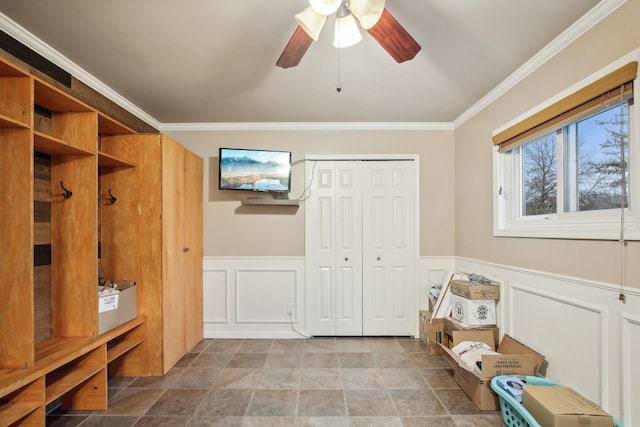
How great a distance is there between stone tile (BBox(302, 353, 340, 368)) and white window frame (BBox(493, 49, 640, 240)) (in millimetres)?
1831

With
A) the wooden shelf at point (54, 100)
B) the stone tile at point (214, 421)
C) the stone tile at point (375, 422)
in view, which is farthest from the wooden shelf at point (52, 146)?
the stone tile at point (375, 422)

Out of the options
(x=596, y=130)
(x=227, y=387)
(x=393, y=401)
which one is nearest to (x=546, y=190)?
(x=596, y=130)

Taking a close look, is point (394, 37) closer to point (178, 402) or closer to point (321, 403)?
point (321, 403)

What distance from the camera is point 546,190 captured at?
6.68 feet

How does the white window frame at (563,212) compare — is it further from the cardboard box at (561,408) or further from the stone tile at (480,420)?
the stone tile at (480,420)

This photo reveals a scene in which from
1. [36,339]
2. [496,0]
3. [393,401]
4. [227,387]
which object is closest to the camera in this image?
[496,0]

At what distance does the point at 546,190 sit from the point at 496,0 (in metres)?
1.34

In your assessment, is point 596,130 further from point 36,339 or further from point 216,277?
point 36,339

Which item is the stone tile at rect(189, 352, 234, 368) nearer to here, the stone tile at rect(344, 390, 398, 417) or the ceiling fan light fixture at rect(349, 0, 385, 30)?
the stone tile at rect(344, 390, 398, 417)

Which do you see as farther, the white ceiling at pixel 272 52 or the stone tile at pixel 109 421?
the stone tile at pixel 109 421

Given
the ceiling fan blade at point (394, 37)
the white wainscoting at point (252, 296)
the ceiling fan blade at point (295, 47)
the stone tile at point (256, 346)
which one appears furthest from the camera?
the white wainscoting at point (252, 296)

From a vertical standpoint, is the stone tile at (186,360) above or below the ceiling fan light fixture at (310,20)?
below

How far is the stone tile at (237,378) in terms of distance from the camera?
7.13ft

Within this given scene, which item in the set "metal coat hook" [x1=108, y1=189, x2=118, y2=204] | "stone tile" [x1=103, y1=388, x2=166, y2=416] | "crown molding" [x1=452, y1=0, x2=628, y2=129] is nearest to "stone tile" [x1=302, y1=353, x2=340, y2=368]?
"stone tile" [x1=103, y1=388, x2=166, y2=416]
